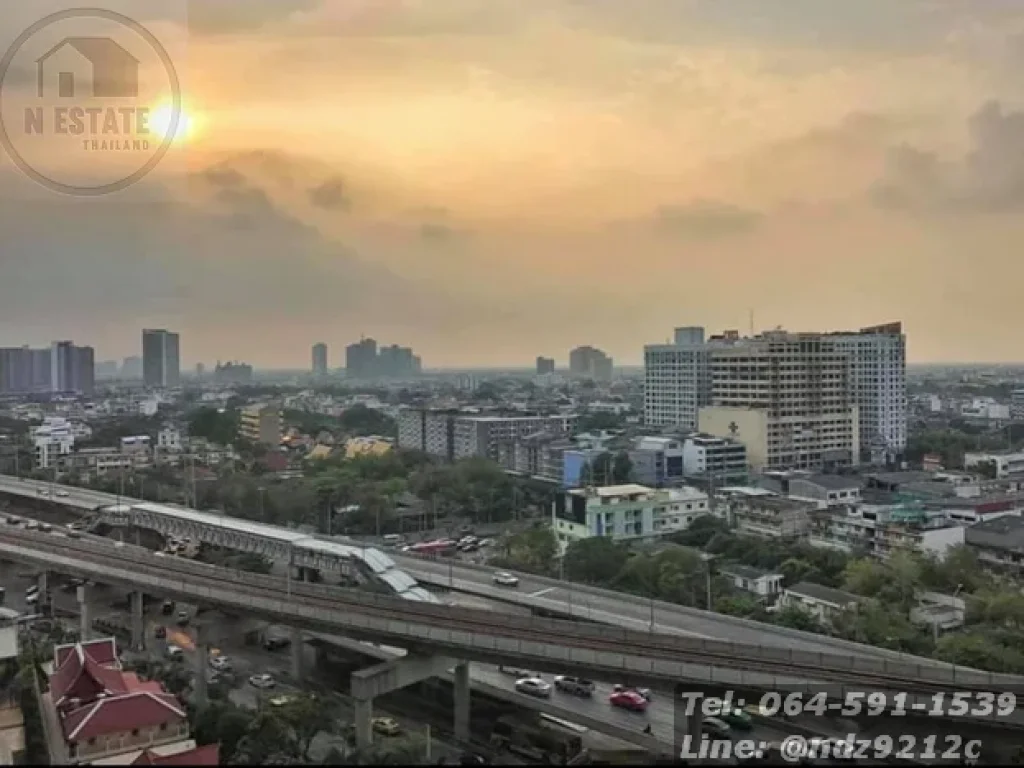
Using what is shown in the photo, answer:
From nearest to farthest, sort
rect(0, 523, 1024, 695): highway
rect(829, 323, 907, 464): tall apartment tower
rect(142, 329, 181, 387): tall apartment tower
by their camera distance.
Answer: rect(0, 523, 1024, 695): highway → rect(829, 323, 907, 464): tall apartment tower → rect(142, 329, 181, 387): tall apartment tower

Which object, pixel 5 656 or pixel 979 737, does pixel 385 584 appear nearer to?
pixel 5 656

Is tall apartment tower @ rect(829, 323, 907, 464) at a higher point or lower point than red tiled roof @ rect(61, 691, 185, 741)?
higher

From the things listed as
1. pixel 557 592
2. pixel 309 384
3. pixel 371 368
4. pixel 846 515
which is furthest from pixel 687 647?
pixel 371 368

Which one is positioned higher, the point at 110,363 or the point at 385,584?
the point at 110,363

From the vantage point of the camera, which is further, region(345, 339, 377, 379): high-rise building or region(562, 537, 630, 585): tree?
region(345, 339, 377, 379): high-rise building

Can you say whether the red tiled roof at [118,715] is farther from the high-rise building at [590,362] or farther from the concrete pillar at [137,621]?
the high-rise building at [590,362]

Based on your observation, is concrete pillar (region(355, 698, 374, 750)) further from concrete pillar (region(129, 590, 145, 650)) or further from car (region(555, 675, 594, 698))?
concrete pillar (region(129, 590, 145, 650))

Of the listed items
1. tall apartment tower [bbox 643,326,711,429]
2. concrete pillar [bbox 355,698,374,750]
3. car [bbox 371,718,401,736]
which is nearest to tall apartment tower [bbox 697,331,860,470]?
tall apartment tower [bbox 643,326,711,429]
